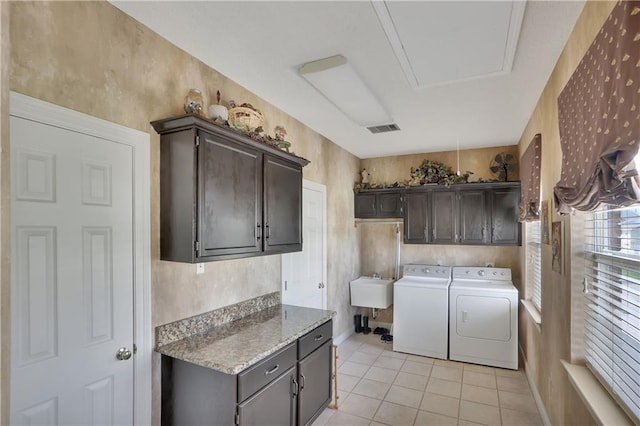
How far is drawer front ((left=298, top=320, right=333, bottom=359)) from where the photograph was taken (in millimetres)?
2338

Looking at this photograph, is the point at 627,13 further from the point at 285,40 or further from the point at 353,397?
the point at 353,397

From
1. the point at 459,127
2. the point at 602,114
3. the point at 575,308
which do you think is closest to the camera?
the point at 602,114

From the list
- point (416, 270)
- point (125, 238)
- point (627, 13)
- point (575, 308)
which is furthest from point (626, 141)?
point (416, 270)

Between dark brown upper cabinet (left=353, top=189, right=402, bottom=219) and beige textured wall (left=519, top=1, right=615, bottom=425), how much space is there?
1947 mm

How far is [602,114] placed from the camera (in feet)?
4.14

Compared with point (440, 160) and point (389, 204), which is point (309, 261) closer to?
point (389, 204)

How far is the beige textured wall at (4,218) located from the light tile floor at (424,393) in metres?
2.53

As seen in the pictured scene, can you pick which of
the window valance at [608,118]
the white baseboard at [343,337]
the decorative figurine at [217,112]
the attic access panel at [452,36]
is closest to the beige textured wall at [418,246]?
the white baseboard at [343,337]

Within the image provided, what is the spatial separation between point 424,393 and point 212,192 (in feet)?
8.99

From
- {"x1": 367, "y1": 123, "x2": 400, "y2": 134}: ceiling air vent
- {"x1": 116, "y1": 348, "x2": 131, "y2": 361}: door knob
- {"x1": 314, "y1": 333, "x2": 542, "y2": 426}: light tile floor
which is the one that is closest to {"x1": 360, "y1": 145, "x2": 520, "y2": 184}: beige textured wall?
{"x1": 367, "y1": 123, "x2": 400, "y2": 134}: ceiling air vent

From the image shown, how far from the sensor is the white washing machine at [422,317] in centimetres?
402

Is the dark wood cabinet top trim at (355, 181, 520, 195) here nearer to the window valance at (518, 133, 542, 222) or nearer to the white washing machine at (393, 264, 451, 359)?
the window valance at (518, 133, 542, 222)

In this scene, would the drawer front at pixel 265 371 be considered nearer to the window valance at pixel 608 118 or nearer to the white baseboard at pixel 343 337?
the window valance at pixel 608 118

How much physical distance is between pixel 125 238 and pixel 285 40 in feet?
4.68
